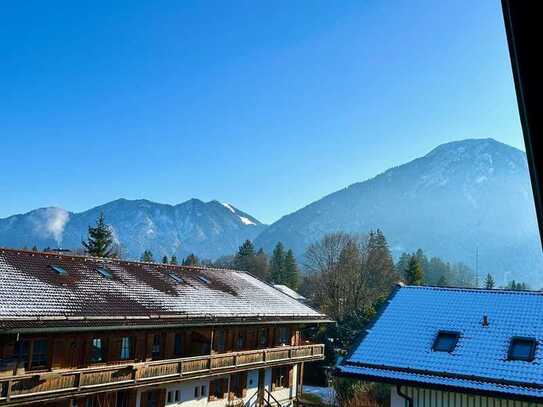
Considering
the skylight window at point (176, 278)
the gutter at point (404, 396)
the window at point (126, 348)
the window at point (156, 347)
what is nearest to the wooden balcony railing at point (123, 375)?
the window at point (126, 348)

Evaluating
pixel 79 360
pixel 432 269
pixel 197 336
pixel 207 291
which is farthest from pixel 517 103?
pixel 432 269

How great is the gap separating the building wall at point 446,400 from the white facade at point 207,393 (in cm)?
1434

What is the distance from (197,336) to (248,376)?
5.17 m

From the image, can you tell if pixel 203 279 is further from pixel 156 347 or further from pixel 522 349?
pixel 522 349

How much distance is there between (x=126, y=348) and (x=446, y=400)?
15.0 metres

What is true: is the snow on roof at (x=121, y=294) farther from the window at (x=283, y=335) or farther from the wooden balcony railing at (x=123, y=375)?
the wooden balcony railing at (x=123, y=375)

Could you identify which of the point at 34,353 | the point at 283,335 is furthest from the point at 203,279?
the point at 34,353

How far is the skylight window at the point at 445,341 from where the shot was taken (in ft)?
47.8

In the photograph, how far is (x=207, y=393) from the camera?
2794 cm

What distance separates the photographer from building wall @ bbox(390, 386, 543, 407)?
12.6m

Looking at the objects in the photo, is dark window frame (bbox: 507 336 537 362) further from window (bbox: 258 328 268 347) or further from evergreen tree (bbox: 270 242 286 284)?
evergreen tree (bbox: 270 242 286 284)

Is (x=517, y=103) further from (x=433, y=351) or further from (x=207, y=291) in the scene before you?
(x=207, y=291)

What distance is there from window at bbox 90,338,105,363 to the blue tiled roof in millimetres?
12079

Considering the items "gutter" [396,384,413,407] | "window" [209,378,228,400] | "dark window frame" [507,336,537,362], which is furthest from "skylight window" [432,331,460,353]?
"window" [209,378,228,400]
